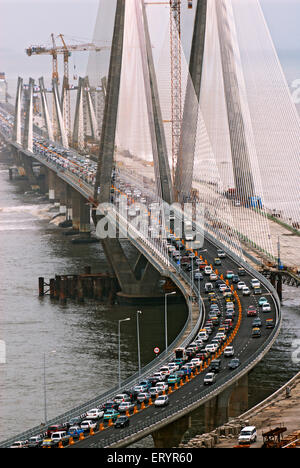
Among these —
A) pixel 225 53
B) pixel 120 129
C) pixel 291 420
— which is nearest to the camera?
pixel 291 420

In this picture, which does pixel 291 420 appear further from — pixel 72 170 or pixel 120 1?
pixel 72 170

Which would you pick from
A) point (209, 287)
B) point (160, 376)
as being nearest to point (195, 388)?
point (160, 376)

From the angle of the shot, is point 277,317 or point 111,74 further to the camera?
point 111,74

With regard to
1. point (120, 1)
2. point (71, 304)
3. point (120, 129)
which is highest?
point (120, 1)

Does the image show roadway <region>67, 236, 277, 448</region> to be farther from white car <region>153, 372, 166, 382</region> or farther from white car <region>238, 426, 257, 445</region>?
white car <region>238, 426, 257, 445</region>

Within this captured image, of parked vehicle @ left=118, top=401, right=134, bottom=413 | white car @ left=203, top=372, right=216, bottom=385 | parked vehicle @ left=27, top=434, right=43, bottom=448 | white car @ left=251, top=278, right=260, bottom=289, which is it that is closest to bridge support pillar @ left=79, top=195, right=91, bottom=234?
white car @ left=251, top=278, right=260, bottom=289

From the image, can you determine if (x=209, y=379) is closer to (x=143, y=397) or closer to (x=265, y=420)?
(x=143, y=397)

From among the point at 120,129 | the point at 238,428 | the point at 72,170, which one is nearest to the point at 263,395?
the point at 238,428
